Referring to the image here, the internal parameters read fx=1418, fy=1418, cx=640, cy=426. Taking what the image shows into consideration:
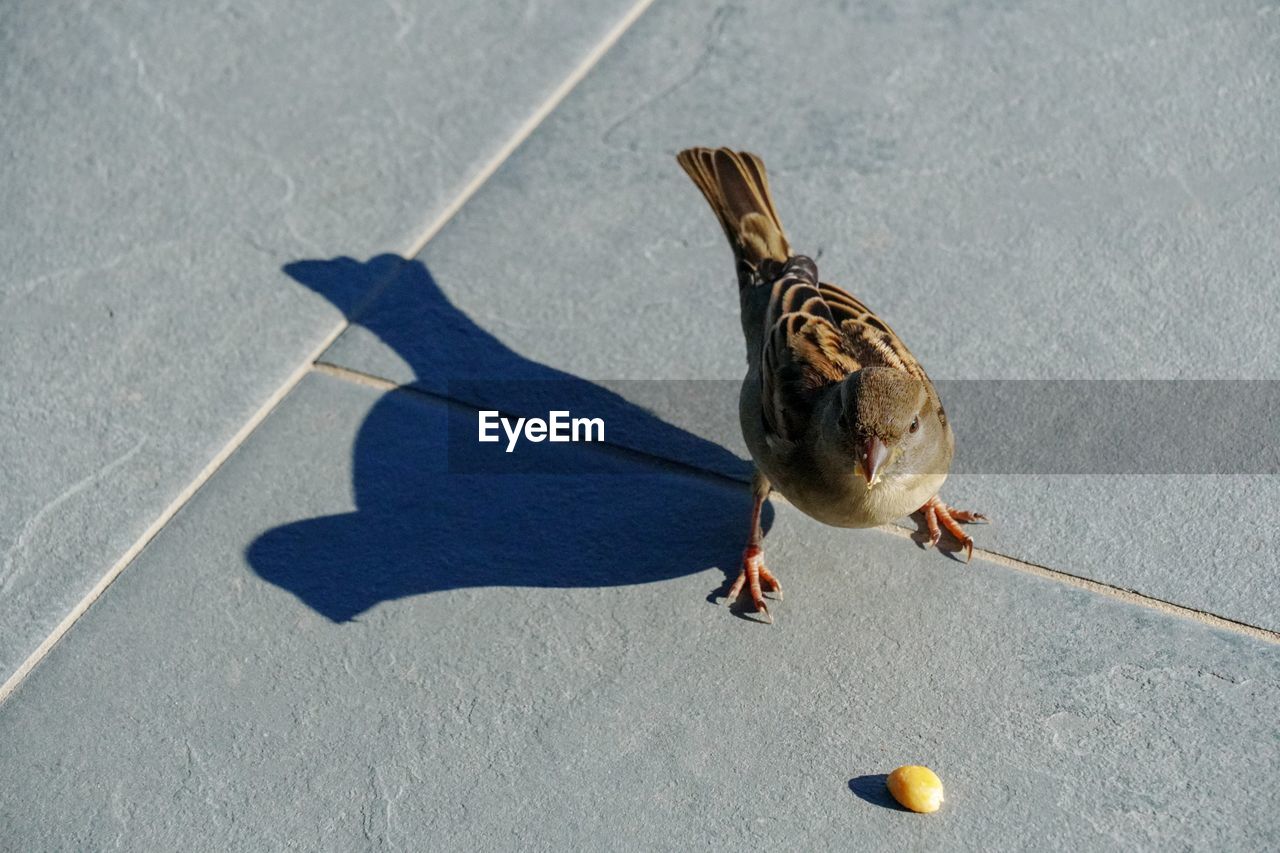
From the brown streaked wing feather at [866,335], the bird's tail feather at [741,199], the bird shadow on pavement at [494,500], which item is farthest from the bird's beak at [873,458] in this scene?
the bird's tail feather at [741,199]

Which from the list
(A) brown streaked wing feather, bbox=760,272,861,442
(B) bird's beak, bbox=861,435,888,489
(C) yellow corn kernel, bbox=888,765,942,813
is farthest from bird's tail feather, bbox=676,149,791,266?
(C) yellow corn kernel, bbox=888,765,942,813

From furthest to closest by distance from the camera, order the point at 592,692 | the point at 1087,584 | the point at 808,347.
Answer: the point at 808,347, the point at 1087,584, the point at 592,692

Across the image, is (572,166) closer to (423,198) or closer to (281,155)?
(423,198)

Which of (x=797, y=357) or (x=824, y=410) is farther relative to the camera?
(x=797, y=357)

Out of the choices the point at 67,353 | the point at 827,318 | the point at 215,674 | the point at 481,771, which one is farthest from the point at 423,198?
the point at 481,771

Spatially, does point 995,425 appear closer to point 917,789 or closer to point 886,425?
point 886,425
